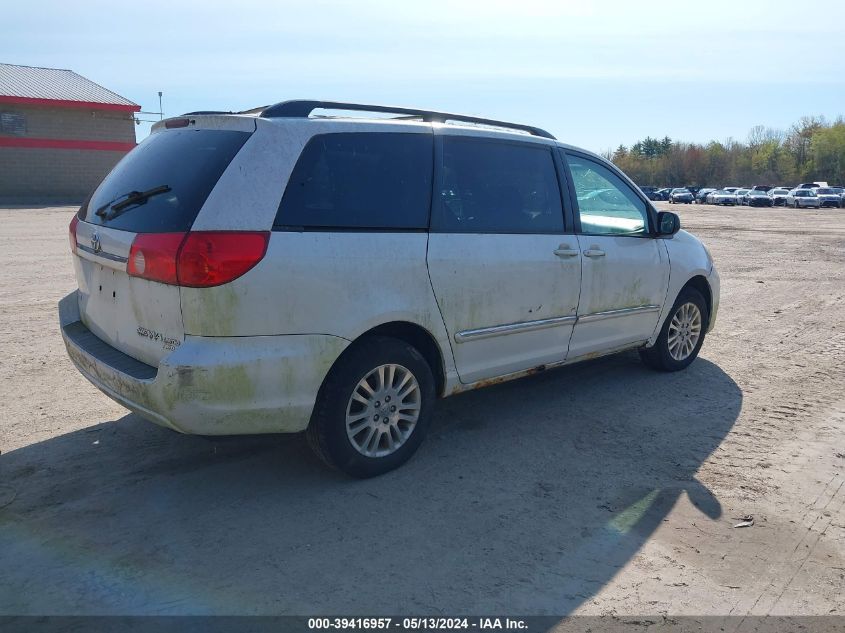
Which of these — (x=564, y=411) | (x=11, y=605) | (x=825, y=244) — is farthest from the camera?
(x=825, y=244)

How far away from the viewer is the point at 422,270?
4066mm

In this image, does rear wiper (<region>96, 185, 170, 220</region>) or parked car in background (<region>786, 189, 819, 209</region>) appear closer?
rear wiper (<region>96, 185, 170, 220</region>)

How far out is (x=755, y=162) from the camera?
4099 inches

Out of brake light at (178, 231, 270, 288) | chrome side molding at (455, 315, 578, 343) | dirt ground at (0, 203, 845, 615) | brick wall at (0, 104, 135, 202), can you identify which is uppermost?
brick wall at (0, 104, 135, 202)

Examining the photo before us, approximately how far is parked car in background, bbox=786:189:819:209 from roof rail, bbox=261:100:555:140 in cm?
5706

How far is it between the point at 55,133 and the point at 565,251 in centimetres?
3652

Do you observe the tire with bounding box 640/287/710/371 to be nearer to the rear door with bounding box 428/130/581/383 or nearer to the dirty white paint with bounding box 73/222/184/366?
the rear door with bounding box 428/130/581/383

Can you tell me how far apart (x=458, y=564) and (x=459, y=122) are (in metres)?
2.82

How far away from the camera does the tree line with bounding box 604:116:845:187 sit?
300ft

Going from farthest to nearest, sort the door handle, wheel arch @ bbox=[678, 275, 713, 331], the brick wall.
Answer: the brick wall
wheel arch @ bbox=[678, 275, 713, 331]
the door handle

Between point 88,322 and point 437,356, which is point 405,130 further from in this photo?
point 88,322

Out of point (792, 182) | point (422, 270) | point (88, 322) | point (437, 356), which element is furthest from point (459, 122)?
point (792, 182)

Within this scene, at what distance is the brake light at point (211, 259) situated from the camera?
3.36 metres

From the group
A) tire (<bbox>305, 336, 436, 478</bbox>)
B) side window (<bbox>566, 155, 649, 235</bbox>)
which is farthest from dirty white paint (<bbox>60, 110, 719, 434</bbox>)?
side window (<bbox>566, 155, 649, 235</bbox>)
